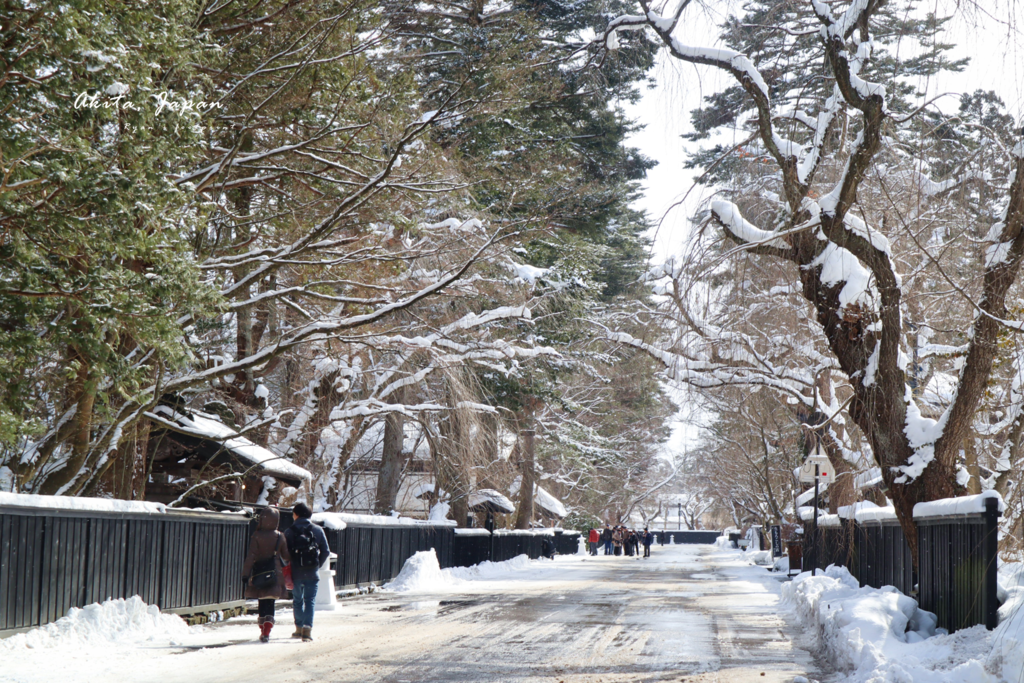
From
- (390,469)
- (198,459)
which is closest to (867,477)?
(198,459)

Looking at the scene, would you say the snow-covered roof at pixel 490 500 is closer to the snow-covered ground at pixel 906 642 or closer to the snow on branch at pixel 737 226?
the snow-covered ground at pixel 906 642

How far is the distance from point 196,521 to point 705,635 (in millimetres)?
7482

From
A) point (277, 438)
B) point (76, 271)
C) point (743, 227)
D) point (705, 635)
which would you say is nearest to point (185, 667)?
point (76, 271)

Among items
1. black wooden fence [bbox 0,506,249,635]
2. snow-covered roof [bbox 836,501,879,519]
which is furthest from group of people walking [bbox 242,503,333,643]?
snow-covered roof [bbox 836,501,879,519]

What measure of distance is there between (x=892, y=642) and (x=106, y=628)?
336 inches

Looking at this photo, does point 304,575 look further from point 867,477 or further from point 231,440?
point 867,477

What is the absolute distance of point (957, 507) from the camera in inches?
361

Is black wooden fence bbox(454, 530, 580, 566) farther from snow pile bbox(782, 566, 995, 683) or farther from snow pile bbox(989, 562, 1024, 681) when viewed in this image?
snow pile bbox(989, 562, 1024, 681)

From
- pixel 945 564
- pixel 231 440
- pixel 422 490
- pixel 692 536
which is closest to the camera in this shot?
pixel 945 564

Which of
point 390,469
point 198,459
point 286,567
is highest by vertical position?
point 198,459

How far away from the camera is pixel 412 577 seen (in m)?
22.3

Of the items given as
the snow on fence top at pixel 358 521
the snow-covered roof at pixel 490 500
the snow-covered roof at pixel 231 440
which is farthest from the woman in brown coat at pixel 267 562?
the snow-covered roof at pixel 490 500

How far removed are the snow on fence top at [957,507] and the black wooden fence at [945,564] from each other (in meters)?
0.04

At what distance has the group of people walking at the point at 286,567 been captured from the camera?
1169 cm
